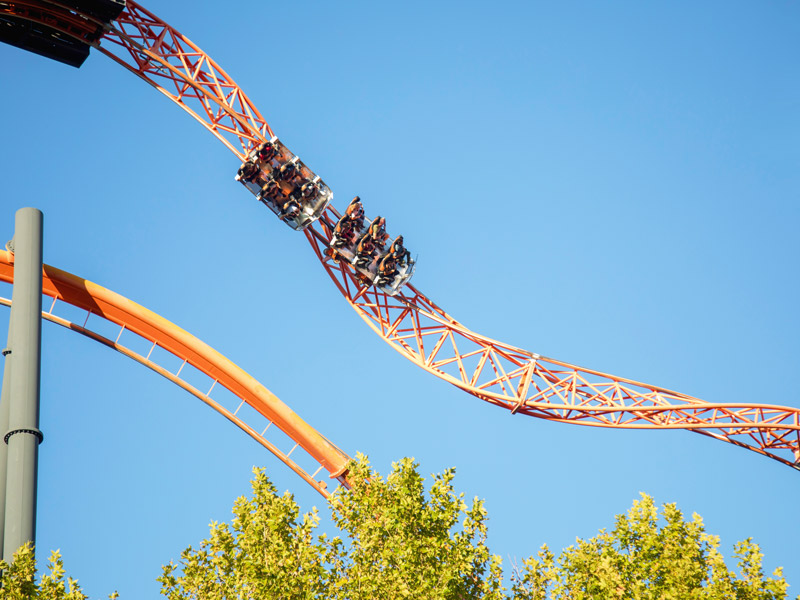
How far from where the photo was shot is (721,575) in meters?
16.8

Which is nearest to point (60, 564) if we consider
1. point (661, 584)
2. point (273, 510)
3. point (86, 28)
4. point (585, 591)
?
point (273, 510)

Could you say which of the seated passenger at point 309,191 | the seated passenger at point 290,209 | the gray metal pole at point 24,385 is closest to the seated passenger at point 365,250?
the seated passenger at point 309,191

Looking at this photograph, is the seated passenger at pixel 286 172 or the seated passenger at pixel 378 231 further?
the seated passenger at pixel 378 231

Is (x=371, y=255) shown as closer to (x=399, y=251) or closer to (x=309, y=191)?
(x=399, y=251)

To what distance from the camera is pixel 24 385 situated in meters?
17.3

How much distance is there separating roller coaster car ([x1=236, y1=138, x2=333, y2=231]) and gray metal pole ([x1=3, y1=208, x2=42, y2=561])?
640 cm

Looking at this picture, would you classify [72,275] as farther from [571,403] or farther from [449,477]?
[571,403]

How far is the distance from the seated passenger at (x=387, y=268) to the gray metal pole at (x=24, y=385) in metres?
8.71

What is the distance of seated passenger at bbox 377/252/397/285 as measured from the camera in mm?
25328

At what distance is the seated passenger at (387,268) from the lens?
25.3 metres

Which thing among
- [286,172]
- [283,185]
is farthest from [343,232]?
[286,172]

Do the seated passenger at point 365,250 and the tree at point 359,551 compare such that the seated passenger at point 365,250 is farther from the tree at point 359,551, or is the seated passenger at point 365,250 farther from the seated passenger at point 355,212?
the tree at point 359,551

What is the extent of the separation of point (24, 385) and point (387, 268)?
10426 millimetres

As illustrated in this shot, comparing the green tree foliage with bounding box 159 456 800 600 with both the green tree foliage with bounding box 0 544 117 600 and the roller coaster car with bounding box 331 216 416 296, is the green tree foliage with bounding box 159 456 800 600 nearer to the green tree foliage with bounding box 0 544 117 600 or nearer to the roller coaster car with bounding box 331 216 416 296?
the green tree foliage with bounding box 0 544 117 600
